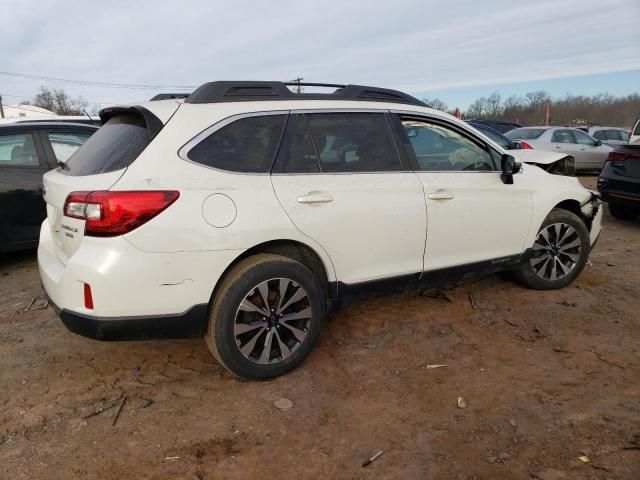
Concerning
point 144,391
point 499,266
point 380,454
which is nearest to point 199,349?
point 144,391

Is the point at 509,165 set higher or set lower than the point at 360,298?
higher

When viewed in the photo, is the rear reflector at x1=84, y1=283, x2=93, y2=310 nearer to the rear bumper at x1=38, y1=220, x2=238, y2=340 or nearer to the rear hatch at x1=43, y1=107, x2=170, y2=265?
the rear bumper at x1=38, y1=220, x2=238, y2=340

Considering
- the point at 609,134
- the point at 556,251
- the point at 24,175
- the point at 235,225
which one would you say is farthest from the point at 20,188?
the point at 609,134

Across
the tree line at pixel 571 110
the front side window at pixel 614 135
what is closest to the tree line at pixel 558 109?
the tree line at pixel 571 110

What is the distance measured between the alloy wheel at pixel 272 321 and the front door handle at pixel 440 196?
118cm

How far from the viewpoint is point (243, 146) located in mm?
2891

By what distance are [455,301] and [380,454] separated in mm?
2174

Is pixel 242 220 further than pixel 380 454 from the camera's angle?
Yes

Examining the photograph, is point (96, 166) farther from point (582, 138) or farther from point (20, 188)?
point (582, 138)

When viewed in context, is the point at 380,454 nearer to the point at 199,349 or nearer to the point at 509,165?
the point at 199,349

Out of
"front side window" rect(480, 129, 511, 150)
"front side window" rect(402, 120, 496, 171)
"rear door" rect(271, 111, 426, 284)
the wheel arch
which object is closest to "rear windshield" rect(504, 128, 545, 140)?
"front side window" rect(480, 129, 511, 150)

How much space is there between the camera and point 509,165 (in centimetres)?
380

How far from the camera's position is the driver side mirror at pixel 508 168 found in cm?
379

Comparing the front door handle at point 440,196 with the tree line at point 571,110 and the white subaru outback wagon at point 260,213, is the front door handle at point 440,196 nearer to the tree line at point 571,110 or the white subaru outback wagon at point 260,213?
the white subaru outback wagon at point 260,213
